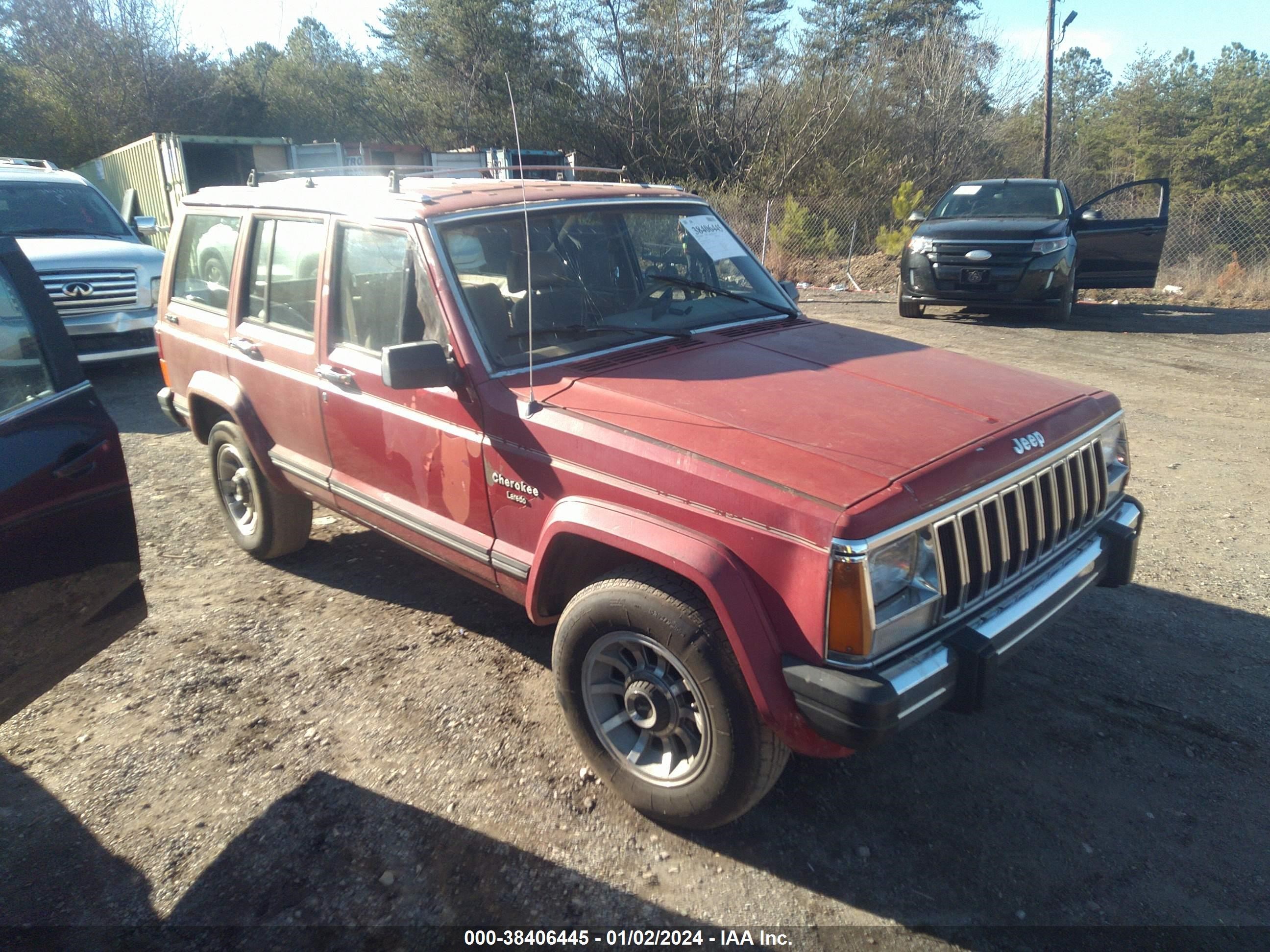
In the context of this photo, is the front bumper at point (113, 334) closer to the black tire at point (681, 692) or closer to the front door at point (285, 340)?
the front door at point (285, 340)

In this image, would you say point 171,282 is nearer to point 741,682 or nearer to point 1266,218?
point 741,682

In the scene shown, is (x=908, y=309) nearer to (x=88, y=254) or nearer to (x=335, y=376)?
(x=88, y=254)

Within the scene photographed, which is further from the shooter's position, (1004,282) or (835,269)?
(835,269)

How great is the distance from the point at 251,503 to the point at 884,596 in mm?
3730

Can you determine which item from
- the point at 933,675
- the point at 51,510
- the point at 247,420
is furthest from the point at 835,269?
the point at 51,510

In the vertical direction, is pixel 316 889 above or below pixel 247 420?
below

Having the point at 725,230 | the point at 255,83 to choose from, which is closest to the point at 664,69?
the point at 255,83

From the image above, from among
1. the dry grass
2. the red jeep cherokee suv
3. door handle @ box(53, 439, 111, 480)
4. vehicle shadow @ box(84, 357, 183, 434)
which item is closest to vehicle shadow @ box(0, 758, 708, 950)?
the red jeep cherokee suv

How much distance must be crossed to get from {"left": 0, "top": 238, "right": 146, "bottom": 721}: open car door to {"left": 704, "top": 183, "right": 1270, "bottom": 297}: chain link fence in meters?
10.7

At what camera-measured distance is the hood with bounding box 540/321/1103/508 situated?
2.54 m

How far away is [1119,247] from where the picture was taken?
1134cm

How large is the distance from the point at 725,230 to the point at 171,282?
324 centimetres

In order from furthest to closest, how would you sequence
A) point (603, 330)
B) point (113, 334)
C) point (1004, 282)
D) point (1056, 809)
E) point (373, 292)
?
point (1004, 282)
point (113, 334)
point (373, 292)
point (603, 330)
point (1056, 809)

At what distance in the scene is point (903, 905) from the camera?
8.38 feet
